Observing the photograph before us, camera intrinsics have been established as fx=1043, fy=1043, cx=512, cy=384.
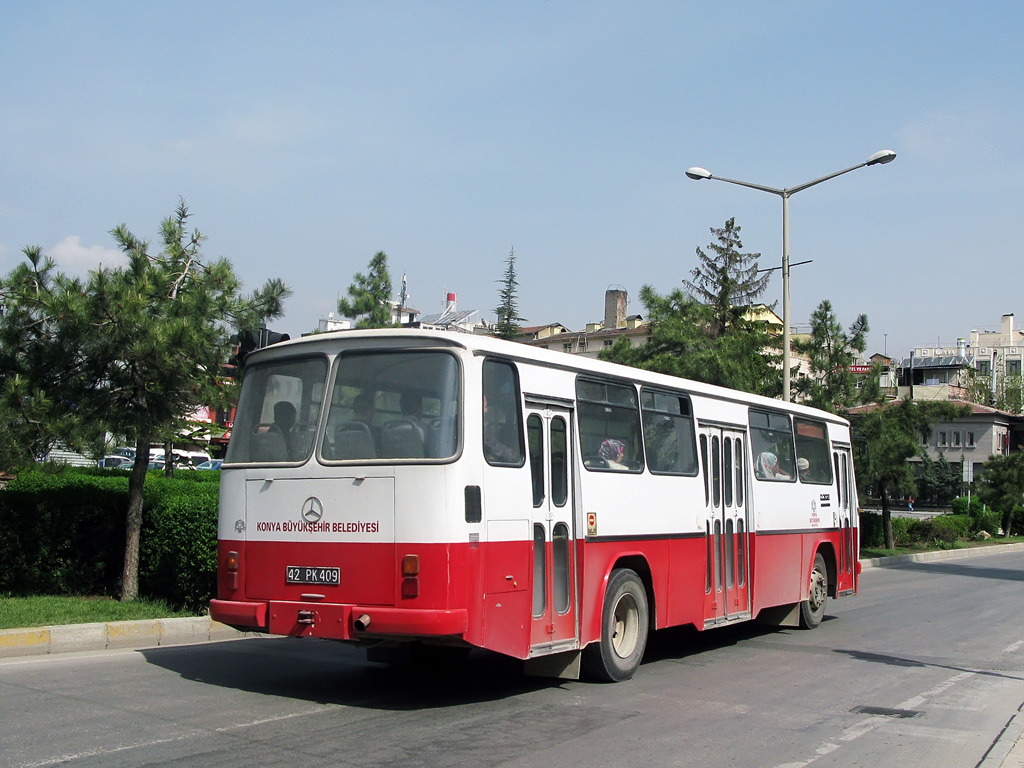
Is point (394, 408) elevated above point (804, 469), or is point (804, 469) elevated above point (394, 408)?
point (394, 408)

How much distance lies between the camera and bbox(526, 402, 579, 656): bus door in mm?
8789

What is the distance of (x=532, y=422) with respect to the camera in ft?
29.3

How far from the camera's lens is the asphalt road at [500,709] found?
22.8 feet

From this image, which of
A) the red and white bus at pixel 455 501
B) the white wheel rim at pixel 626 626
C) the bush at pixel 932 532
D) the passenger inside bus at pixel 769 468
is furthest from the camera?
the bush at pixel 932 532

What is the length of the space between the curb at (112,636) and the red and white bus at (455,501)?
2697mm

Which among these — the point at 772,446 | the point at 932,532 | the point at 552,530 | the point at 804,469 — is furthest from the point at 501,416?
the point at 932,532

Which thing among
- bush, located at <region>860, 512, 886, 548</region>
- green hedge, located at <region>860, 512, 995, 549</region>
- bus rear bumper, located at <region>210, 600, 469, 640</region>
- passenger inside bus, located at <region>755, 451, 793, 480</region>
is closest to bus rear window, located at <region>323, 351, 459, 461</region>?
bus rear bumper, located at <region>210, 600, 469, 640</region>

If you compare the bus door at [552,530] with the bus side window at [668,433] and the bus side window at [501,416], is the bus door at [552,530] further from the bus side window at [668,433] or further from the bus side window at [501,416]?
the bus side window at [668,433]

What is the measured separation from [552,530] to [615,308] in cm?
7447

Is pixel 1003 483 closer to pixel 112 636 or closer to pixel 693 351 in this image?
pixel 693 351

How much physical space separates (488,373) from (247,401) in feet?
7.82

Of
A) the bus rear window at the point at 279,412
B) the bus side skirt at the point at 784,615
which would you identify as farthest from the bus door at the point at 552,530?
the bus side skirt at the point at 784,615

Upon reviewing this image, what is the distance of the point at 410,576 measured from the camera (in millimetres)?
7938

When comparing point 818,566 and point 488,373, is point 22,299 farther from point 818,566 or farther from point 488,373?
point 818,566
